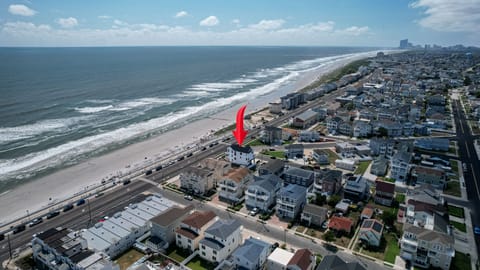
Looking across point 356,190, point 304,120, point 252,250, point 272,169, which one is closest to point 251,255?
point 252,250

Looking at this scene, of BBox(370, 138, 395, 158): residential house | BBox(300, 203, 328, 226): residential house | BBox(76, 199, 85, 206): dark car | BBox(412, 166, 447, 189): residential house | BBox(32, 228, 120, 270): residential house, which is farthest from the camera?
BBox(370, 138, 395, 158): residential house

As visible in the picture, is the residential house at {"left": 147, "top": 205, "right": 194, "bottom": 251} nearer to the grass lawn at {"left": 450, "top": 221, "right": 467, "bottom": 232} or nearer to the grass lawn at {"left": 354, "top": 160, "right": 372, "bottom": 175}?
the grass lawn at {"left": 354, "top": 160, "right": 372, "bottom": 175}

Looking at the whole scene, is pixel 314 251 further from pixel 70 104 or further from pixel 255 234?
pixel 70 104

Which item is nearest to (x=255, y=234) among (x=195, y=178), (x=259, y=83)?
(x=195, y=178)

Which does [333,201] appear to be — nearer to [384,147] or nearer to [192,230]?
[192,230]

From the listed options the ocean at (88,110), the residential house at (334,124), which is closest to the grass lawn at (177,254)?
the ocean at (88,110)

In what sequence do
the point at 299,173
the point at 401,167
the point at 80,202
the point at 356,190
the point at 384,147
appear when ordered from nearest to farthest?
1. the point at 80,202
2. the point at 356,190
3. the point at 299,173
4. the point at 401,167
5. the point at 384,147

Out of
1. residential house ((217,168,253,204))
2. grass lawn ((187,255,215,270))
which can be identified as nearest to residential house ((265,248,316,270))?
grass lawn ((187,255,215,270))
